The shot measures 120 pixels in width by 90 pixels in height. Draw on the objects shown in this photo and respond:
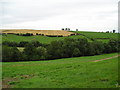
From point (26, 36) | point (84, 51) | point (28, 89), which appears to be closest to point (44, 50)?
point (84, 51)

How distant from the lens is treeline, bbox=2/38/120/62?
6400 cm

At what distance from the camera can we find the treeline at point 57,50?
64.0 metres

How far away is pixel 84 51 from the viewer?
253 feet

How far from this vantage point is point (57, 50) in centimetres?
7181

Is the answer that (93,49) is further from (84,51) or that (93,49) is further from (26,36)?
(26,36)

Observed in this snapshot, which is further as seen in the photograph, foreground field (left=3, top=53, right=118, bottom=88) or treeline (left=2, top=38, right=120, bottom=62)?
treeline (left=2, top=38, right=120, bottom=62)

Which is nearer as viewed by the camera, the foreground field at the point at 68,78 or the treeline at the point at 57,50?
the foreground field at the point at 68,78

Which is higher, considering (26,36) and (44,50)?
(26,36)

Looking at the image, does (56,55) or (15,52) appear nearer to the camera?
(15,52)

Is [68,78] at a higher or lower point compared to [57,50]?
higher

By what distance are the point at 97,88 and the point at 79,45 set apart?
65.2 meters

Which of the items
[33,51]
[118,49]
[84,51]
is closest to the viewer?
[33,51]

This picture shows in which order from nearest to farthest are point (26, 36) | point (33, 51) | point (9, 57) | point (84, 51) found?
point (9, 57) < point (33, 51) < point (84, 51) < point (26, 36)

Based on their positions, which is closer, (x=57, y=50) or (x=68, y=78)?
(x=68, y=78)
